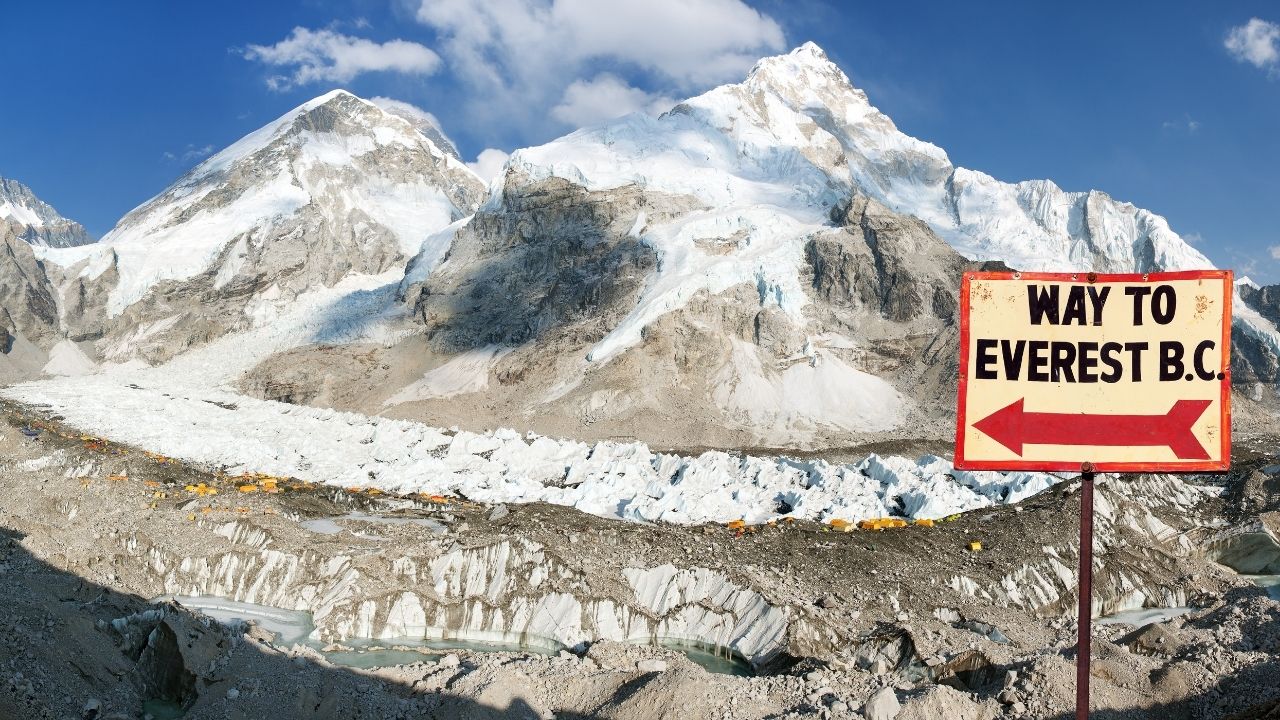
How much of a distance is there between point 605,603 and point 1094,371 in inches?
567

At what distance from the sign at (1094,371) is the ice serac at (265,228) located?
384ft

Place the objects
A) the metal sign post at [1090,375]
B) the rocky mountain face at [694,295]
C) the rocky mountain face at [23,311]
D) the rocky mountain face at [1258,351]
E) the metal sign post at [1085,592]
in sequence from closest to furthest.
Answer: the metal sign post at [1085,592], the metal sign post at [1090,375], the rocky mountain face at [694,295], the rocky mountain face at [1258,351], the rocky mountain face at [23,311]

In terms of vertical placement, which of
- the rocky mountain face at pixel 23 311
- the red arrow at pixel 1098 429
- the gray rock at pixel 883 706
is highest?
the rocky mountain face at pixel 23 311

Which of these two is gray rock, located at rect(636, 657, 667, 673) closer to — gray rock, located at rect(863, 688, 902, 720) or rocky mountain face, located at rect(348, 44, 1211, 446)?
gray rock, located at rect(863, 688, 902, 720)

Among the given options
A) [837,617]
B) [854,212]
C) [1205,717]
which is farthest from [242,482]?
[854,212]

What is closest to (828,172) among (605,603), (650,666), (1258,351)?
(1258,351)

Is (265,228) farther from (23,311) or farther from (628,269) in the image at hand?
(628,269)

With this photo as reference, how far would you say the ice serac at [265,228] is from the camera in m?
113

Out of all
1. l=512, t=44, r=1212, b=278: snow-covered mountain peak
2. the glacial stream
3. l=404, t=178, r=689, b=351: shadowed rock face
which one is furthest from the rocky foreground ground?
l=512, t=44, r=1212, b=278: snow-covered mountain peak

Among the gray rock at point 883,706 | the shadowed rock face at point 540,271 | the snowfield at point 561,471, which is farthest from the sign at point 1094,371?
the shadowed rock face at point 540,271

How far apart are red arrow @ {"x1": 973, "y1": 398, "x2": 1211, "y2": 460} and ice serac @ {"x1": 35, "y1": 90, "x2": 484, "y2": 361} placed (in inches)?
4613

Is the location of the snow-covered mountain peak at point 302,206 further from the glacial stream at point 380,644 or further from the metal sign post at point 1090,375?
the metal sign post at point 1090,375

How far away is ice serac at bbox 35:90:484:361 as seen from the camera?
372 ft

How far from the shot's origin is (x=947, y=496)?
26.6 m
